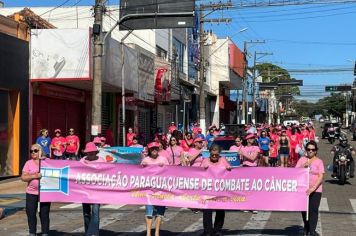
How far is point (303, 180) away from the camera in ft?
31.1

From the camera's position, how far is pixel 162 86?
3316 cm

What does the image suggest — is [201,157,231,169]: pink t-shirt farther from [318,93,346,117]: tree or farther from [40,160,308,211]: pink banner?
[318,93,346,117]: tree

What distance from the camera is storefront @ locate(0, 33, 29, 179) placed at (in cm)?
1942

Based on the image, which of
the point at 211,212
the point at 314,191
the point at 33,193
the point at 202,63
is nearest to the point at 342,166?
the point at 314,191

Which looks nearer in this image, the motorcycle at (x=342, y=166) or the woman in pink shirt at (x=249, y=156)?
→ the woman in pink shirt at (x=249, y=156)

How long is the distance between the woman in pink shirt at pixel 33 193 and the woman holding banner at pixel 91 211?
648 mm

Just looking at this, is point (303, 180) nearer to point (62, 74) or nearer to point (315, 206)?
point (315, 206)

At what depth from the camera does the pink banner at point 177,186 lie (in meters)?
9.51

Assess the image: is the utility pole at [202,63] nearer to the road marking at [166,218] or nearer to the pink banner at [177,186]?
the road marking at [166,218]

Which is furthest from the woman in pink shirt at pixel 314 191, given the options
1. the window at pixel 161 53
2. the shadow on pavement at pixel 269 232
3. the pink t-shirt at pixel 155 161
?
the window at pixel 161 53

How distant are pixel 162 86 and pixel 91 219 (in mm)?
23918

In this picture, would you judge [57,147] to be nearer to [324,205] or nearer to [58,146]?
[58,146]

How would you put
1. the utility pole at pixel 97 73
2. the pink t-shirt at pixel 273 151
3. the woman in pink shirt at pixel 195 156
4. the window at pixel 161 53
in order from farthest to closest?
the window at pixel 161 53
the pink t-shirt at pixel 273 151
the utility pole at pixel 97 73
the woman in pink shirt at pixel 195 156

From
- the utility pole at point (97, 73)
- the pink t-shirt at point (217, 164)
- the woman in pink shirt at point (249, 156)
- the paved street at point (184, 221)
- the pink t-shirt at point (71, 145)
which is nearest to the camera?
the pink t-shirt at point (217, 164)
